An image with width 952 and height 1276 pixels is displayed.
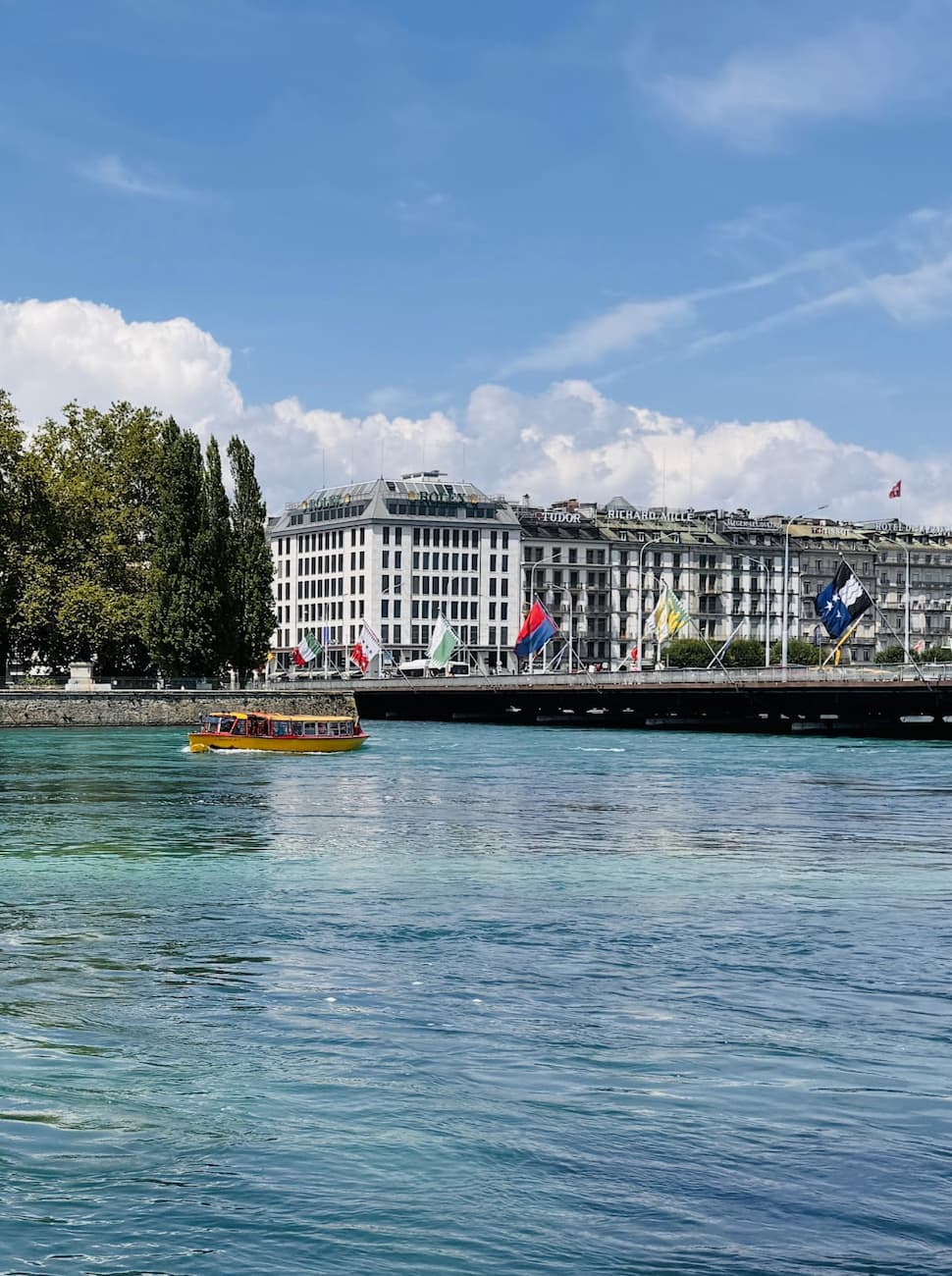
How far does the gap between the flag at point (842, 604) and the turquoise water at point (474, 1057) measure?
55.5 meters

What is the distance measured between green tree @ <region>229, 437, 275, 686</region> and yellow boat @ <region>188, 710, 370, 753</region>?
22.8 m

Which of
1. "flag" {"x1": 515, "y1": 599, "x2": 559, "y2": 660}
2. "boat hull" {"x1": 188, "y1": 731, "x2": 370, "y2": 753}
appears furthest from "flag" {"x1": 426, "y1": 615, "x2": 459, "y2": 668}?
"boat hull" {"x1": 188, "y1": 731, "x2": 370, "y2": 753}

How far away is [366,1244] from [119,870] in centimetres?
2387

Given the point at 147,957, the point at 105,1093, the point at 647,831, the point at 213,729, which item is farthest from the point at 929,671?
the point at 105,1093

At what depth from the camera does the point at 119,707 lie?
381 feet

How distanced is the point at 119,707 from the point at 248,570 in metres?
12.1

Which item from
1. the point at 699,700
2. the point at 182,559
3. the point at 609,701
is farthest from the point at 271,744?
the point at 609,701

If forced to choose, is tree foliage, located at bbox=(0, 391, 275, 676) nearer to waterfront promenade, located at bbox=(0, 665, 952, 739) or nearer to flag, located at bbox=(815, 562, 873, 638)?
waterfront promenade, located at bbox=(0, 665, 952, 739)

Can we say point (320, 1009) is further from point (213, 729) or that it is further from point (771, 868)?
point (213, 729)

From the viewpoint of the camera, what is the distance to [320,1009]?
74.1 feet

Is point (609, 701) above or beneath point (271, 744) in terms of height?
above

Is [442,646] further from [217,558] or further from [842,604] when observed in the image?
[842,604]

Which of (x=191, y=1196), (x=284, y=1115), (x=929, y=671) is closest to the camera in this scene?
(x=191, y=1196)

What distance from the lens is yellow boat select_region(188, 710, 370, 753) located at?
9138 centimetres
